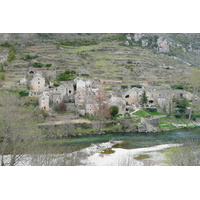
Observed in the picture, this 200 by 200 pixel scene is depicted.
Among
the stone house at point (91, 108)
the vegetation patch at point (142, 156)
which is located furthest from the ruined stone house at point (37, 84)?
the vegetation patch at point (142, 156)

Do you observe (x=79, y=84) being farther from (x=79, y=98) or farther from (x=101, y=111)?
(x=101, y=111)

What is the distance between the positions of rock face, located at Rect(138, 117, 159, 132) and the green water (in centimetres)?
45

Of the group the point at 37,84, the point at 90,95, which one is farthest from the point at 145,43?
the point at 37,84

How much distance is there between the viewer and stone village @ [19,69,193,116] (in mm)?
13141

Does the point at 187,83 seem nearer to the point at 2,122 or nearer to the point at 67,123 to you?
the point at 67,123

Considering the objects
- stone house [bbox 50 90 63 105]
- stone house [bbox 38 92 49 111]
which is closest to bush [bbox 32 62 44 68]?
stone house [bbox 50 90 63 105]

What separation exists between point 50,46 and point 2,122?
836 cm

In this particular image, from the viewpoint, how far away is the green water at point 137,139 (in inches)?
415

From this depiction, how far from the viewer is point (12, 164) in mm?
7684

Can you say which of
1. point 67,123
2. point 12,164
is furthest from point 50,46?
point 12,164

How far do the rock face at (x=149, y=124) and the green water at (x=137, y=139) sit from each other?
0.45 meters

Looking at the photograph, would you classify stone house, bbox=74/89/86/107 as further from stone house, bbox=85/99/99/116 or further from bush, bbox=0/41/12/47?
bush, bbox=0/41/12/47

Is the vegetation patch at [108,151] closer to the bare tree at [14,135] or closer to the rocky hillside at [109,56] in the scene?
the bare tree at [14,135]

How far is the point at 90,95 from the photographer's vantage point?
564 inches
